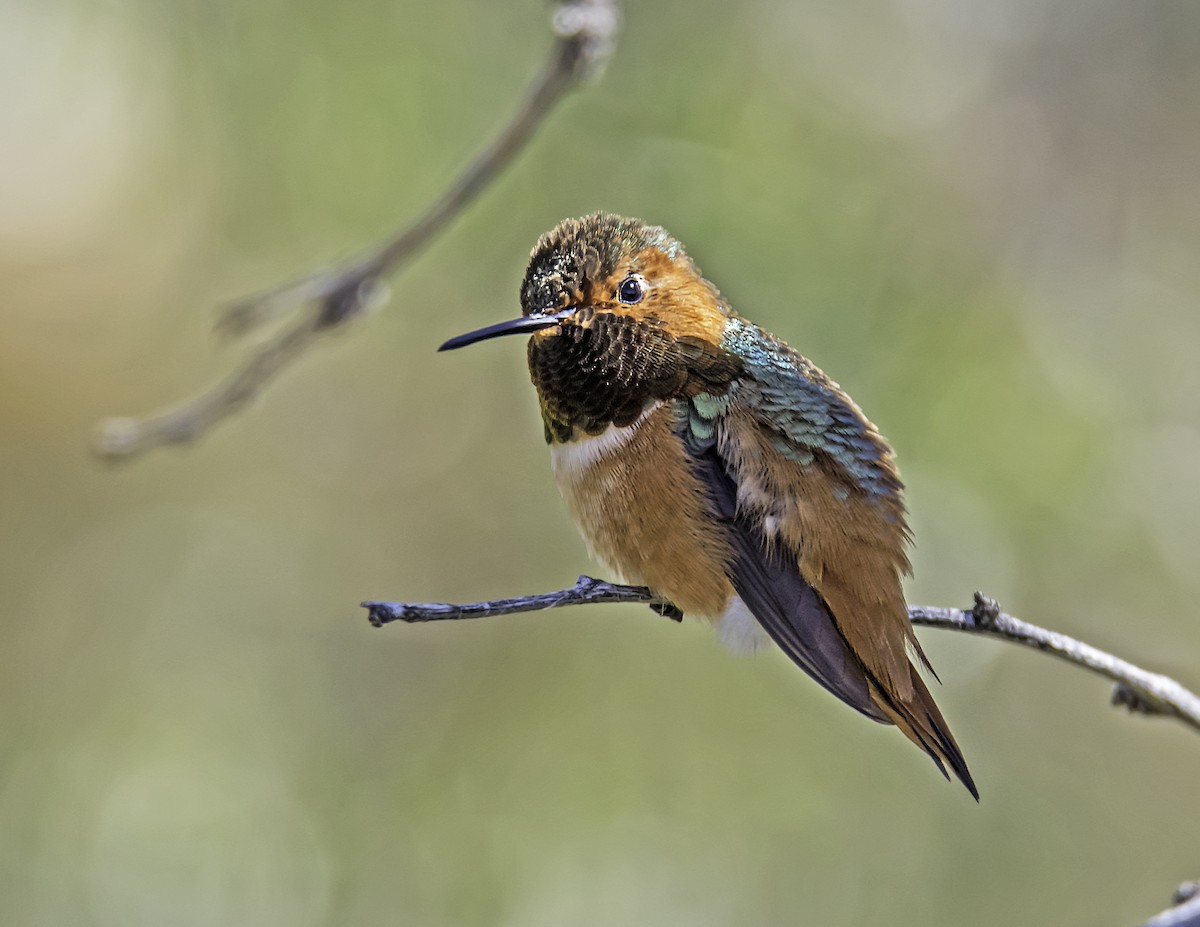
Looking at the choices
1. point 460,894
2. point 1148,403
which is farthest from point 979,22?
point 460,894

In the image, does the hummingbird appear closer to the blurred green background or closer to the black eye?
the black eye

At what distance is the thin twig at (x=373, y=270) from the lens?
8.67 feet

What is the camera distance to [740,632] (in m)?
2.79

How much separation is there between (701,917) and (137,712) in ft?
7.98

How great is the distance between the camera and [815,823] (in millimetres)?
4941

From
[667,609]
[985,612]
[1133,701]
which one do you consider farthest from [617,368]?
[1133,701]

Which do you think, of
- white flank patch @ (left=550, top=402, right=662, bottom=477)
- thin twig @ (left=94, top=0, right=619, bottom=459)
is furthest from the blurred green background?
white flank patch @ (left=550, top=402, right=662, bottom=477)

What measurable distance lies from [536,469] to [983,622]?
3390 millimetres

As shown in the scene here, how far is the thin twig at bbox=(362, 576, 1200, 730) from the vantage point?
2.16 meters

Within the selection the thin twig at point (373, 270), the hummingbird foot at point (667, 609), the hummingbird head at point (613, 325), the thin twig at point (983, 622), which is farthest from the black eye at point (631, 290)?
the hummingbird foot at point (667, 609)

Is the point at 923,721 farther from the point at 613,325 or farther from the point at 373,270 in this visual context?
the point at 373,270

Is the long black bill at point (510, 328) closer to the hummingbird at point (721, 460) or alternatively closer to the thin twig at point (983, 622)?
the hummingbird at point (721, 460)

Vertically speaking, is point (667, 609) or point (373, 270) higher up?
point (373, 270)

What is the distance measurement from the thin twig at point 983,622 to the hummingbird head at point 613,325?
0.41 meters
